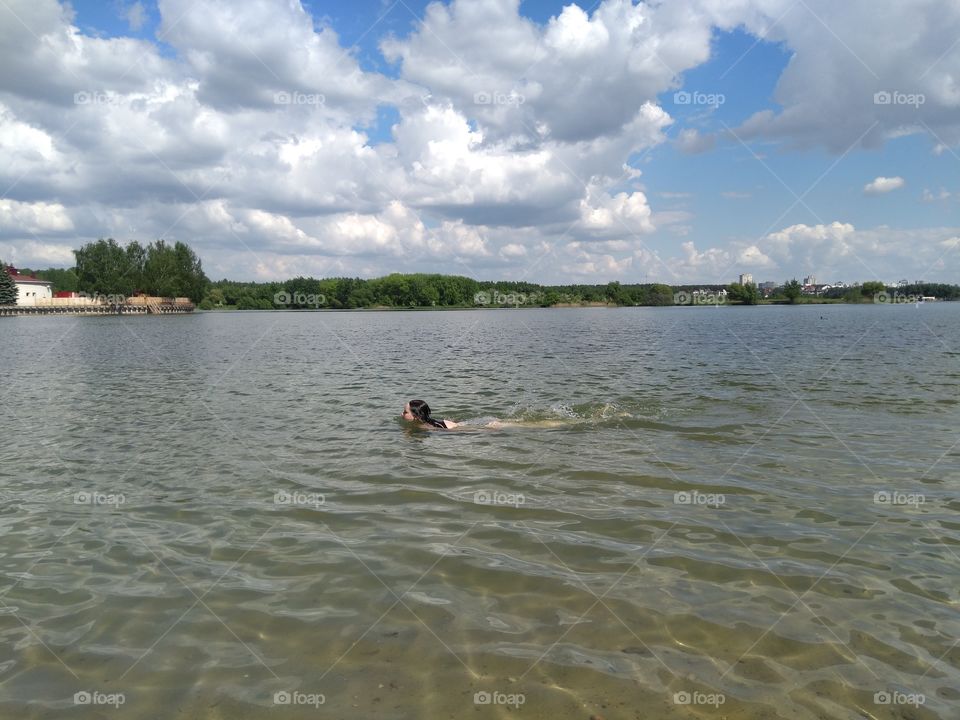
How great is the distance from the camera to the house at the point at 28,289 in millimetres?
148875

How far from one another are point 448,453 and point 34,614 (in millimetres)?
8296

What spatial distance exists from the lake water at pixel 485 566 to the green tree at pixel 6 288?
487 ft

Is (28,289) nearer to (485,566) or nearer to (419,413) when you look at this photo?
(419,413)

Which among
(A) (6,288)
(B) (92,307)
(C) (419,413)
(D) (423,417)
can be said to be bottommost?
(D) (423,417)

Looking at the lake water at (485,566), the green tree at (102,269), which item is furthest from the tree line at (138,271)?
the lake water at (485,566)

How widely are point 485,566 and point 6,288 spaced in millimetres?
166316

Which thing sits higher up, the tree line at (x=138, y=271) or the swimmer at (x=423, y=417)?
the tree line at (x=138, y=271)

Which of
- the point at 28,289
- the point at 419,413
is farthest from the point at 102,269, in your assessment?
the point at 419,413

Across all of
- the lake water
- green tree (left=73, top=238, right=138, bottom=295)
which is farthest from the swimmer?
green tree (left=73, top=238, right=138, bottom=295)

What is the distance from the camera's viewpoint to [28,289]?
6363 inches

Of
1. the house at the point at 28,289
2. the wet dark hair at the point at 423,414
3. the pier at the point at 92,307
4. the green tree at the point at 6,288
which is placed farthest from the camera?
the house at the point at 28,289

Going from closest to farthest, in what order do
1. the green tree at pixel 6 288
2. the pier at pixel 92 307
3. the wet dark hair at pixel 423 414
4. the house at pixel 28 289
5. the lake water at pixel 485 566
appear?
the lake water at pixel 485 566
the wet dark hair at pixel 423 414
the green tree at pixel 6 288
the pier at pixel 92 307
the house at pixel 28 289

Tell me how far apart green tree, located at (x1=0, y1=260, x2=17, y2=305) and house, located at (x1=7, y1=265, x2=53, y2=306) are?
833 cm

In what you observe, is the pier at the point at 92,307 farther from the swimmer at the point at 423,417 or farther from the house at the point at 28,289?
the swimmer at the point at 423,417
